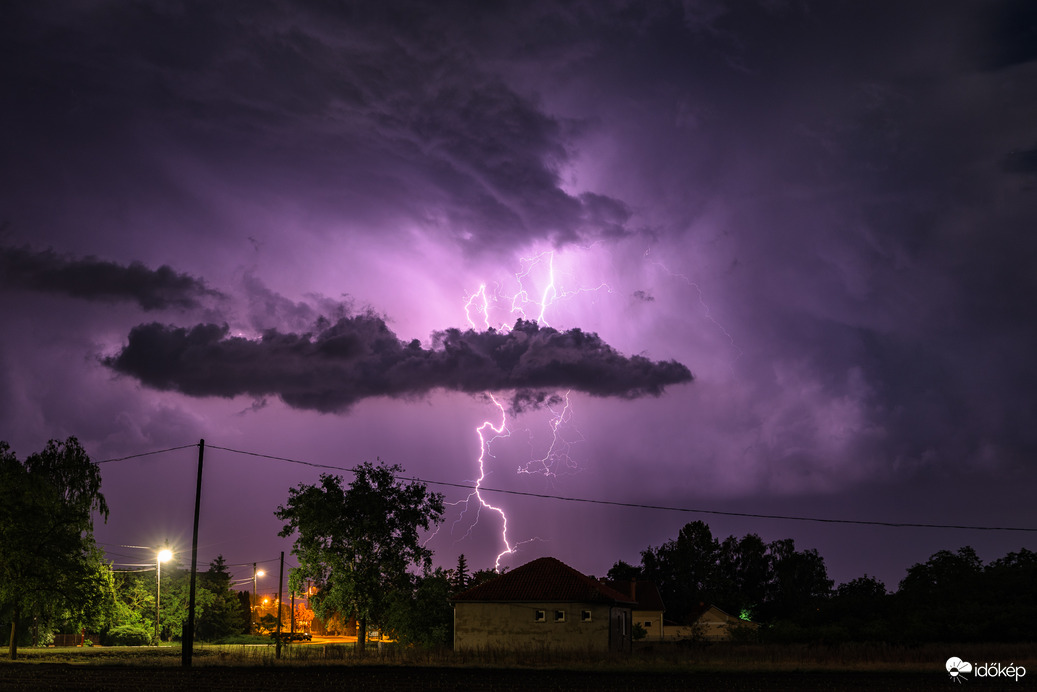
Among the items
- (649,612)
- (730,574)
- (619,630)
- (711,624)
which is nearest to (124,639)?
(619,630)

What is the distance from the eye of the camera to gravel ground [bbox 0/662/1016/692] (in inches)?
987

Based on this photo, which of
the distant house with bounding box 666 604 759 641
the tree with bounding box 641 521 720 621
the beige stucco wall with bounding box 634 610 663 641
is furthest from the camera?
the tree with bounding box 641 521 720 621

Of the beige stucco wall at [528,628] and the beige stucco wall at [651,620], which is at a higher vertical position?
the beige stucco wall at [528,628]

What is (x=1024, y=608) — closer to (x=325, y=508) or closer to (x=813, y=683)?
(x=813, y=683)

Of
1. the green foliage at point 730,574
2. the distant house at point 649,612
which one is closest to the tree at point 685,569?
the green foliage at point 730,574

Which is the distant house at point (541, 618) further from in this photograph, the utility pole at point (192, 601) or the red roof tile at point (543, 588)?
the utility pole at point (192, 601)

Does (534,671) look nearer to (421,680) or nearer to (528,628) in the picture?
(421,680)

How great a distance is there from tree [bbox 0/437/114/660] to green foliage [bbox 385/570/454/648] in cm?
1482

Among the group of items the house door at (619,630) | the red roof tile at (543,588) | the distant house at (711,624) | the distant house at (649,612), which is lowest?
the distant house at (711,624)

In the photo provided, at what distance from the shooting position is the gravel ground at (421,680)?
25.1 m

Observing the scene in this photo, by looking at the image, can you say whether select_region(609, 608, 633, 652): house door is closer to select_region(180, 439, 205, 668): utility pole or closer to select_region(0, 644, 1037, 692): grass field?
select_region(0, 644, 1037, 692): grass field

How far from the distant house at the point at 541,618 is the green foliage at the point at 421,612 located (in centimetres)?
172

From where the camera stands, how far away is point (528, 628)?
46688mm

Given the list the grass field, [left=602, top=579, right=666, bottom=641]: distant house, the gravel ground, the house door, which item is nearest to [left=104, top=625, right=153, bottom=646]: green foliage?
the grass field
